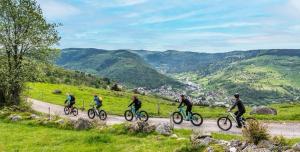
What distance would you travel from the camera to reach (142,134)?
3111 centimetres

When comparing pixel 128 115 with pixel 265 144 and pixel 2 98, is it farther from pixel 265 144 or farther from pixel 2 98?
pixel 265 144

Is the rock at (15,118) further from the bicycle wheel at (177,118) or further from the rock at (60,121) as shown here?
the bicycle wheel at (177,118)

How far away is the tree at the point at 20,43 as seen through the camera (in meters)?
55.2

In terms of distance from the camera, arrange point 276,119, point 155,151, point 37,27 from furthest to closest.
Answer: point 37,27
point 276,119
point 155,151

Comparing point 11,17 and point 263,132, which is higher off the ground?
point 11,17

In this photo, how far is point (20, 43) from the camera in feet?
184

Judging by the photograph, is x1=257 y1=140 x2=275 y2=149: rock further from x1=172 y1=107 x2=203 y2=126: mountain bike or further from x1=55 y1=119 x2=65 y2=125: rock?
x1=55 y1=119 x2=65 y2=125: rock

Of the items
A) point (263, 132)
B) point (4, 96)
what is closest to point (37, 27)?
point (4, 96)

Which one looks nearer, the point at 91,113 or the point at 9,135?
the point at 9,135

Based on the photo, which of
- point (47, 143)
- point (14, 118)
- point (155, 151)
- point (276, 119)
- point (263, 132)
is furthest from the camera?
point (276, 119)

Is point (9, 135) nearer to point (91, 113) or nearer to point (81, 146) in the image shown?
point (81, 146)

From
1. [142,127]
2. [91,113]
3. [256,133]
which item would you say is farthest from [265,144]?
[91,113]

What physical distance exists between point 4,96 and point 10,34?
893 centimetres

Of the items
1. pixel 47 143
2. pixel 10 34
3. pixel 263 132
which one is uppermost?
pixel 10 34
